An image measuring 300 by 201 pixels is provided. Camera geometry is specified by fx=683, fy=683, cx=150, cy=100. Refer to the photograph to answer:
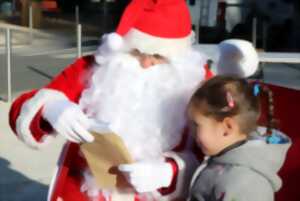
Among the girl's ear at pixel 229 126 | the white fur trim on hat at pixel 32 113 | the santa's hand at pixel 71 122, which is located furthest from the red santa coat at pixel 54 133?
the girl's ear at pixel 229 126

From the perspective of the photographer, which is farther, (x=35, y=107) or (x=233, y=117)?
(x=35, y=107)

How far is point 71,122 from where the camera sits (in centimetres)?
209

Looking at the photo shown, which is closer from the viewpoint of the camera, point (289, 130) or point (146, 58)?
point (146, 58)

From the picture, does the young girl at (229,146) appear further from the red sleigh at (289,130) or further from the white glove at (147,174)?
the red sleigh at (289,130)

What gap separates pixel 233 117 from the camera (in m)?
2.01

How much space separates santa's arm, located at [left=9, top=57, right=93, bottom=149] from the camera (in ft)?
7.47

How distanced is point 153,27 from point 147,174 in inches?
19.9

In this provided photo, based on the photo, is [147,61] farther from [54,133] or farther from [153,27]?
[54,133]

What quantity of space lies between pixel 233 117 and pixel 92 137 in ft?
1.39

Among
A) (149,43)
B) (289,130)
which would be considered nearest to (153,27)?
(149,43)

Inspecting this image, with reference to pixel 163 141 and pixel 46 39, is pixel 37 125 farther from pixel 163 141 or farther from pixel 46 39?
pixel 46 39

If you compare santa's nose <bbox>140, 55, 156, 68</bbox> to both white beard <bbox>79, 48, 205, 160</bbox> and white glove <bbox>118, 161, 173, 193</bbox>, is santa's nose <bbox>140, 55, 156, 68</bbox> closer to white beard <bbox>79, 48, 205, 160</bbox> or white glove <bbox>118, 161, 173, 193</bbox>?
white beard <bbox>79, 48, 205, 160</bbox>

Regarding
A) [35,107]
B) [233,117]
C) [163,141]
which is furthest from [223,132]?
[35,107]

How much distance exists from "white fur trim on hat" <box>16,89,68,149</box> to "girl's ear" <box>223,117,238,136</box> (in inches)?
22.7
